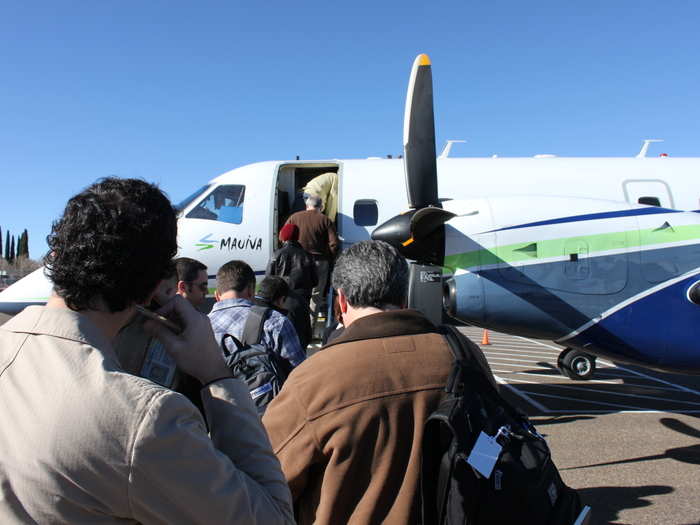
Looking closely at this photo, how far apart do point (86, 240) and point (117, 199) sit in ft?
0.37

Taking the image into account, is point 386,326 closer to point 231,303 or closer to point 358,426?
point 358,426

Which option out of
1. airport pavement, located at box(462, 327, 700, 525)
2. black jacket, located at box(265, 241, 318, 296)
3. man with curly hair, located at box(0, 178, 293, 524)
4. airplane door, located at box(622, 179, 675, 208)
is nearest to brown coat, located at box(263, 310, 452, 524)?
man with curly hair, located at box(0, 178, 293, 524)

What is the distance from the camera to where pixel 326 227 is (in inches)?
256

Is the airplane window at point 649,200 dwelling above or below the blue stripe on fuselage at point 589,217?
above

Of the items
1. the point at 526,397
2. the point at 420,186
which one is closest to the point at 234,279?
the point at 420,186

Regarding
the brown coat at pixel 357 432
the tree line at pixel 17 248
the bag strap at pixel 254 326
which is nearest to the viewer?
the brown coat at pixel 357 432

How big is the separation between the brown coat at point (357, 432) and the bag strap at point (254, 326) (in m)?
1.44

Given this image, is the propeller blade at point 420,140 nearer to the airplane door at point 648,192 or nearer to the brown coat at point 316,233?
the brown coat at point 316,233

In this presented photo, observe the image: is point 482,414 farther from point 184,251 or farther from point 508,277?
point 184,251

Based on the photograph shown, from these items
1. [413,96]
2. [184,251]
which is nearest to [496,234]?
[413,96]

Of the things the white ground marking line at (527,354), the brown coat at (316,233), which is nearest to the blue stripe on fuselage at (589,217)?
the brown coat at (316,233)

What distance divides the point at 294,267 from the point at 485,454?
4.57m

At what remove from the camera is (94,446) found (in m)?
0.89

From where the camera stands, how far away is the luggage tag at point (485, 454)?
1.37 meters
